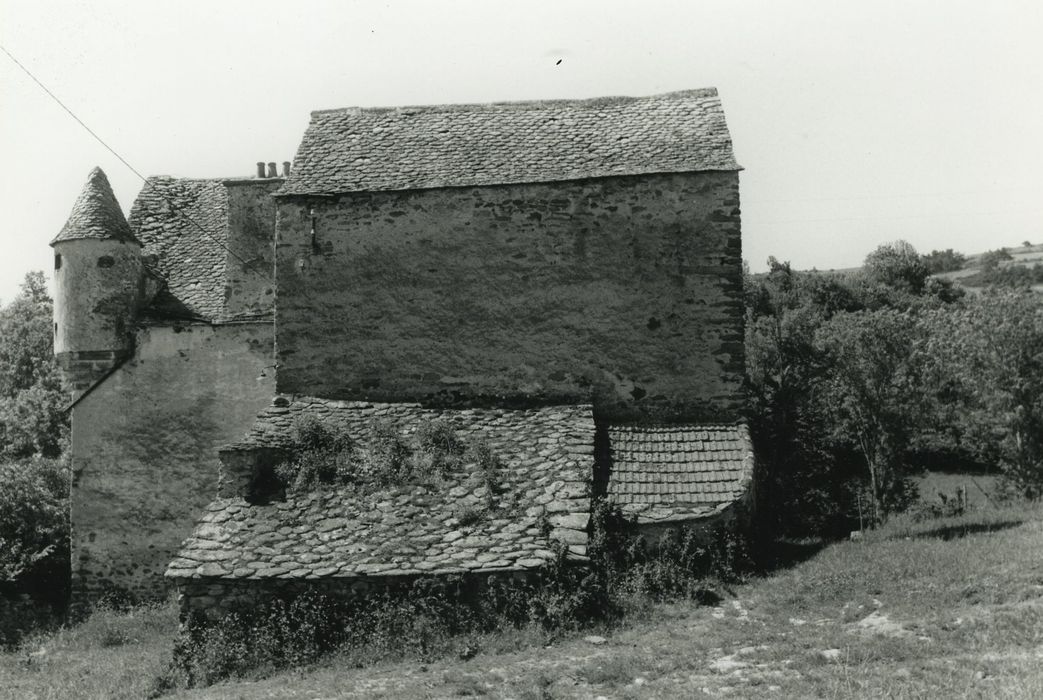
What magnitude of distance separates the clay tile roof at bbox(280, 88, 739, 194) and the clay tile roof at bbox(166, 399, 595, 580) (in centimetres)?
462

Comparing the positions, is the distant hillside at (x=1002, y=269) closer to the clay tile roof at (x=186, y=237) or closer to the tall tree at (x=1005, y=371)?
the tall tree at (x=1005, y=371)

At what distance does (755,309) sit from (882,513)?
23542 mm

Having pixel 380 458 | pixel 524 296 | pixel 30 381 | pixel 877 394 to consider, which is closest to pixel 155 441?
pixel 380 458

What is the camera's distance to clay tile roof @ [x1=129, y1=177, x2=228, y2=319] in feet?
63.8

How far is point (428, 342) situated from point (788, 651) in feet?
27.8

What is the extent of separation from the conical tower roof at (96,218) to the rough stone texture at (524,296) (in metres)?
4.60

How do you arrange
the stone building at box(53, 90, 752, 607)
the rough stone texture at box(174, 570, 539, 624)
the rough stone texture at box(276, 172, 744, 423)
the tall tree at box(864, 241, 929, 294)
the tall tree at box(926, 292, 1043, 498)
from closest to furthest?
the rough stone texture at box(174, 570, 539, 624)
the stone building at box(53, 90, 752, 607)
the rough stone texture at box(276, 172, 744, 423)
the tall tree at box(926, 292, 1043, 498)
the tall tree at box(864, 241, 929, 294)

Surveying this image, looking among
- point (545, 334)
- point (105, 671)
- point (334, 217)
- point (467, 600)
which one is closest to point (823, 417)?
point (545, 334)

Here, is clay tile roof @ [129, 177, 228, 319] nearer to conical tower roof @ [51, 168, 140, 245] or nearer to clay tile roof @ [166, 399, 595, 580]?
conical tower roof @ [51, 168, 140, 245]

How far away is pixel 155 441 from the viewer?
731 inches

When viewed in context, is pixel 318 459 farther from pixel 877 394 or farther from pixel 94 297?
pixel 877 394

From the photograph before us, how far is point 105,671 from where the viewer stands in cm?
1212

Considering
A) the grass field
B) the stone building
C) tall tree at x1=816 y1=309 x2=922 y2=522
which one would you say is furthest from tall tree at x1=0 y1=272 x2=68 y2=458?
tall tree at x1=816 y1=309 x2=922 y2=522

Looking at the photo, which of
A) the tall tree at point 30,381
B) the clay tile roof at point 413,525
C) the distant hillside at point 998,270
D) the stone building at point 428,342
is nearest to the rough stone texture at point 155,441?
the stone building at point 428,342
